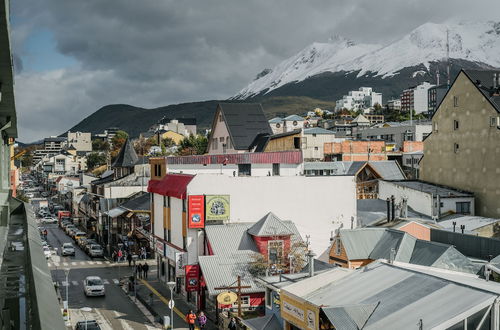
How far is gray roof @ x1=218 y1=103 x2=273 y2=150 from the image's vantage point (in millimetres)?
65875

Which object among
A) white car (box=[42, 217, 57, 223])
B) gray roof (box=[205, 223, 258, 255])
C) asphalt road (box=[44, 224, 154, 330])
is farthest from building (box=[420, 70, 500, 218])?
white car (box=[42, 217, 57, 223])

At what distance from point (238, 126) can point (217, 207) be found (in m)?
22.8

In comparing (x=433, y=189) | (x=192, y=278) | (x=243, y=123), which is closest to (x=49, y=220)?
(x=243, y=123)

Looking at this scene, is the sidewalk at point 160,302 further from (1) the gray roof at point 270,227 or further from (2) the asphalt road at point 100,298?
(1) the gray roof at point 270,227

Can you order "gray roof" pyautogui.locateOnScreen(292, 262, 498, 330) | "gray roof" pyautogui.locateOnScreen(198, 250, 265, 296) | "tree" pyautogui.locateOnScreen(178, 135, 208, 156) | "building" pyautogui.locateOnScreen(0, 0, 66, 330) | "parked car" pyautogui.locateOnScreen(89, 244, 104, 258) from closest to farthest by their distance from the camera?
"building" pyautogui.locateOnScreen(0, 0, 66, 330), "gray roof" pyautogui.locateOnScreen(292, 262, 498, 330), "gray roof" pyautogui.locateOnScreen(198, 250, 265, 296), "parked car" pyautogui.locateOnScreen(89, 244, 104, 258), "tree" pyautogui.locateOnScreen(178, 135, 208, 156)

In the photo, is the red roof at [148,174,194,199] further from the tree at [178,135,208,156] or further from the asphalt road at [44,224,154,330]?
the tree at [178,135,208,156]

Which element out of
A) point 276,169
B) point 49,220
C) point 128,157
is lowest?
point 49,220

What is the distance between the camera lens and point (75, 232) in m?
87.3

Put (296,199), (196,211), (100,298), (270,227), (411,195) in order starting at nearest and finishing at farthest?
(270,227) → (196,211) → (100,298) → (296,199) → (411,195)

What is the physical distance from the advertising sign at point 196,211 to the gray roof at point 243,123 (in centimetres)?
2077

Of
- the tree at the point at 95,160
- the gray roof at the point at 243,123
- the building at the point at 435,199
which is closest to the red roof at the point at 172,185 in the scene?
the gray roof at the point at 243,123

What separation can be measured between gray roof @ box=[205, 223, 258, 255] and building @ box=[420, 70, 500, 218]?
24731 millimetres

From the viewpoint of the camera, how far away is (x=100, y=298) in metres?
45.4

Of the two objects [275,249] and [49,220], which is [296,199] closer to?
[275,249]
